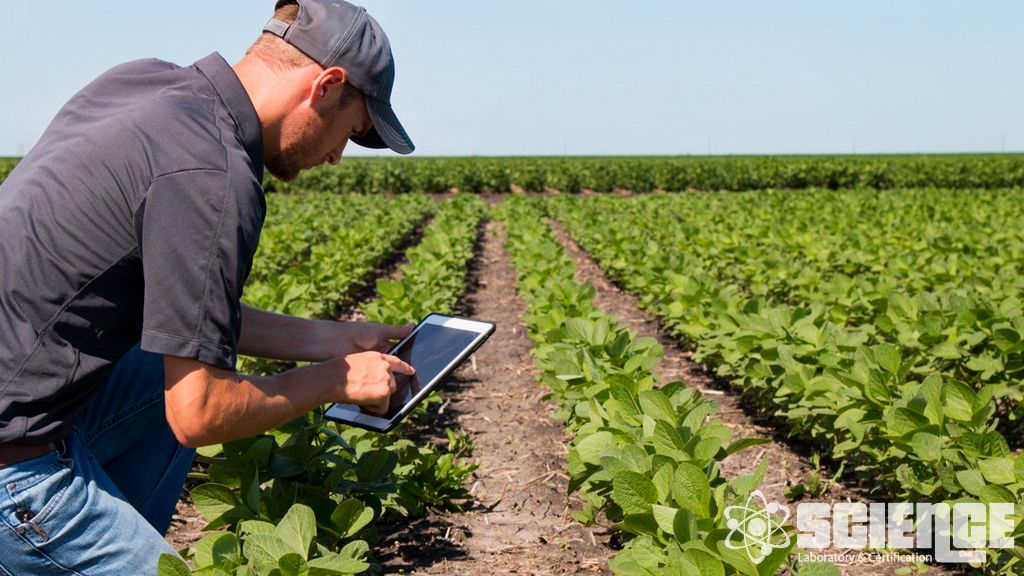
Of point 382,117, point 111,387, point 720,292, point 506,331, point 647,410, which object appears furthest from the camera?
point 506,331

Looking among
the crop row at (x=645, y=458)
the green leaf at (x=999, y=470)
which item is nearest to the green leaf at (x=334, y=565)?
the crop row at (x=645, y=458)

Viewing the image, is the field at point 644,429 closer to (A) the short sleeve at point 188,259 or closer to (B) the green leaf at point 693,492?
(B) the green leaf at point 693,492

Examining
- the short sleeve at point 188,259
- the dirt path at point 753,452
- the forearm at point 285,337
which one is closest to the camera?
the short sleeve at point 188,259

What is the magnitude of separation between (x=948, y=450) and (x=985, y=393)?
26 centimetres

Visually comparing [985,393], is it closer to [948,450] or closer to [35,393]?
[948,450]

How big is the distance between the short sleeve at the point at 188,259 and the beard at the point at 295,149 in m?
0.31

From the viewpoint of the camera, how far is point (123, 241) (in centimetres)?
189

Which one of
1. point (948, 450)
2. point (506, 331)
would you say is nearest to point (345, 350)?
point (948, 450)

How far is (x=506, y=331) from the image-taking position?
310 inches

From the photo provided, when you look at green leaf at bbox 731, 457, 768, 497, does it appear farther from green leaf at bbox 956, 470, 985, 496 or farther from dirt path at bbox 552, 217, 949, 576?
dirt path at bbox 552, 217, 949, 576

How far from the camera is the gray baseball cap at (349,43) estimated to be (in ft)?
6.74

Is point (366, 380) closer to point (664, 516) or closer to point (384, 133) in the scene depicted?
point (384, 133)

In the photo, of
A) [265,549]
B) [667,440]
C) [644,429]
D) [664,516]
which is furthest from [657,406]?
[265,549]

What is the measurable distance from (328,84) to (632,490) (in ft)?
4.42
